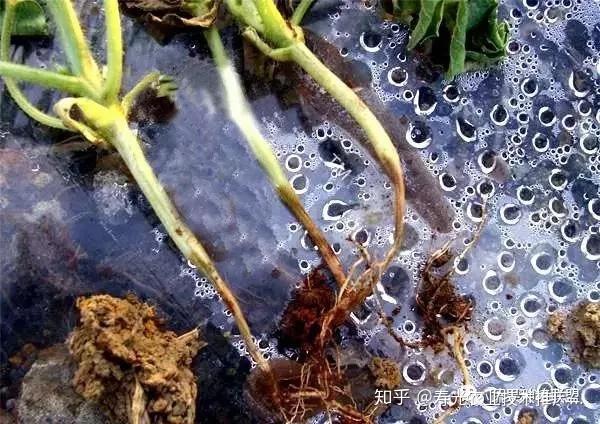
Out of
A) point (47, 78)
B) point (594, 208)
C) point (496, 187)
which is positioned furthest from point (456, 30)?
point (47, 78)

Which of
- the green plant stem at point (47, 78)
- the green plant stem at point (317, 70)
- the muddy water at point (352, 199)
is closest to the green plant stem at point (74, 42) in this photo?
the green plant stem at point (47, 78)

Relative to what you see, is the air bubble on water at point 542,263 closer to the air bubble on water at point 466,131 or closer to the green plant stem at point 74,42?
the air bubble on water at point 466,131

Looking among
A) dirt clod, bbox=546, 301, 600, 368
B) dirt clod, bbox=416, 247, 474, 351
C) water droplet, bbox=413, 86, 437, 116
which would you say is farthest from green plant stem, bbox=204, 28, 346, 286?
dirt clod, bbox=546, 301, 600, 368

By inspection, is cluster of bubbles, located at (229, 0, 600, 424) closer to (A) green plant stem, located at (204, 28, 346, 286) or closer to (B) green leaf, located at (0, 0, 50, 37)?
(A) green plant stem, located at (204, 28, 346, 286)

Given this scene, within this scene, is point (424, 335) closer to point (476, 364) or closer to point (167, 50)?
point (476, 364)

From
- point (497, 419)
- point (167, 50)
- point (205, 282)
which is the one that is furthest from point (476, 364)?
point (167, 50)
